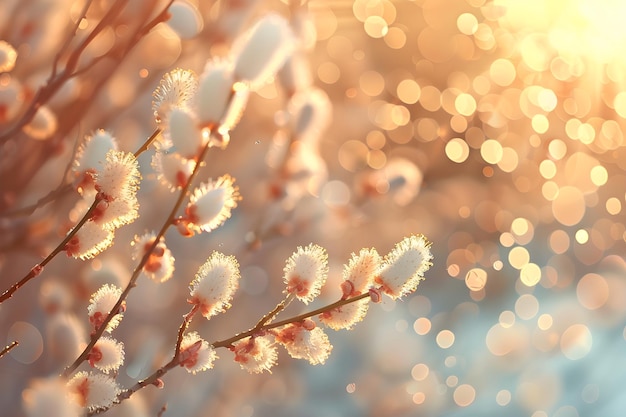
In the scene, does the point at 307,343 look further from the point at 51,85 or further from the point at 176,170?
the point at 51,85

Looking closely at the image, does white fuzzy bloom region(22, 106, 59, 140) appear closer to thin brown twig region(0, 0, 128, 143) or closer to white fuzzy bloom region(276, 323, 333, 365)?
thin brown twig region(0, 0, 128, 143)

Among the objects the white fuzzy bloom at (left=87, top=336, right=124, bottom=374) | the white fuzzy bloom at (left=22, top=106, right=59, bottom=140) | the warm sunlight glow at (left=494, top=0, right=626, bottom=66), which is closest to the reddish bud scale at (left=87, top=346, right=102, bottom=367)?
the white fuzzy bloom at (left=87, top=336, right=124, bottom=374)

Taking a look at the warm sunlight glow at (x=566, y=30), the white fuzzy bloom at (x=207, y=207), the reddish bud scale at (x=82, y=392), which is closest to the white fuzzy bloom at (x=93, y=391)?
the reddish bud scale at (x=82, y=392)

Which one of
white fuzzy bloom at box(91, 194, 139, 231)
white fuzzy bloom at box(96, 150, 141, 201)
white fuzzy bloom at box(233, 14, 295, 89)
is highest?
white fuzzy bloom at box(233, 14, 295, 89)

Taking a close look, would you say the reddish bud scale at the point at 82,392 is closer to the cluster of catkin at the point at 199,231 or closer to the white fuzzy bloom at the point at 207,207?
the cluster of catkin at the point at 199,231

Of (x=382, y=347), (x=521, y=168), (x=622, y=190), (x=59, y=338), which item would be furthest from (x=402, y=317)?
(x=59, y=338)

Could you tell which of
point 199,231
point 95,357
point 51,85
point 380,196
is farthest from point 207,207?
point 380,196
